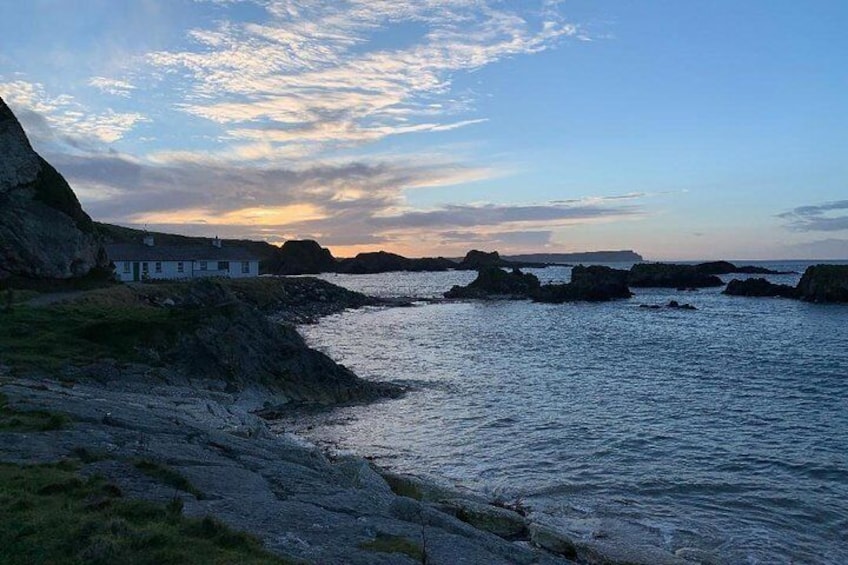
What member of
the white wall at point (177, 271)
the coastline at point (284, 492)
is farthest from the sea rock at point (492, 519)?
the white wall at point (177, 271)

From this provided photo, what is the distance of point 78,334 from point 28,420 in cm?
1752

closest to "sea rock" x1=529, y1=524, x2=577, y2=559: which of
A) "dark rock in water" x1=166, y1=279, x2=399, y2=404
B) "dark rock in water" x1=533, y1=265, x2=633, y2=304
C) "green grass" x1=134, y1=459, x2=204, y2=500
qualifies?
"green grass" x1=134, y1=459, x2=204, y2=500

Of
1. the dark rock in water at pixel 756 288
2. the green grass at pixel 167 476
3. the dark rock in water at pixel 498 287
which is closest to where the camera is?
the green grass at pixel 167 476

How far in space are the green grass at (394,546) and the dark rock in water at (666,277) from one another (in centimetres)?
15552

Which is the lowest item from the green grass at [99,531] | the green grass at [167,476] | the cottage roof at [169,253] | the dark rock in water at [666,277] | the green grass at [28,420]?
the green grass at [167,476]

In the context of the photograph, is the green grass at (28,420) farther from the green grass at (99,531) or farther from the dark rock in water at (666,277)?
the dark rock in water at (666,277)

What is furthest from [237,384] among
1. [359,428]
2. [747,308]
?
[747,308]

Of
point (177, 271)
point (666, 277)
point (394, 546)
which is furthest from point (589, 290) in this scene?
point (394, 546)

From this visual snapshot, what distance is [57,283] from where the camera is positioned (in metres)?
49.9

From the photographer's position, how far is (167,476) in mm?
12641

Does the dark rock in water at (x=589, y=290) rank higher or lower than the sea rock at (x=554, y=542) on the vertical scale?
higher

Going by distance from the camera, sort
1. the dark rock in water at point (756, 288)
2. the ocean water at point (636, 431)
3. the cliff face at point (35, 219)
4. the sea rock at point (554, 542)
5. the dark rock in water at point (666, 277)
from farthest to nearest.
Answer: the dark rock in water at point (666, 277), the dark rock in water at point (756, 288), the cliff face at point (35, 219), the ocean water at point (636, 431), the sea rock at point (554, 542)

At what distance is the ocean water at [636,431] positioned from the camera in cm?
1800

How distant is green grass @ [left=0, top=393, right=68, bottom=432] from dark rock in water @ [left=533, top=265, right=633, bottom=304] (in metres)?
109
